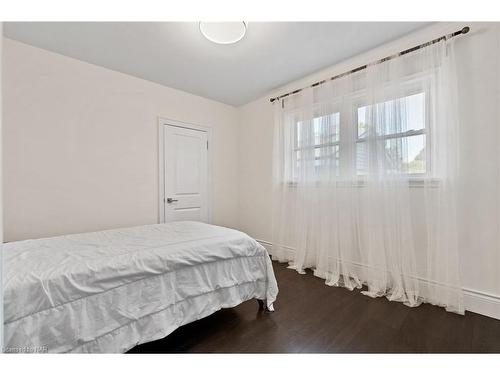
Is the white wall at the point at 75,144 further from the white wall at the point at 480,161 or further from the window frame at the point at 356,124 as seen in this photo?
the white wall at the point at 480,161

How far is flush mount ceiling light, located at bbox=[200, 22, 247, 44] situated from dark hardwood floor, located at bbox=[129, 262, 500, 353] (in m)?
2.35

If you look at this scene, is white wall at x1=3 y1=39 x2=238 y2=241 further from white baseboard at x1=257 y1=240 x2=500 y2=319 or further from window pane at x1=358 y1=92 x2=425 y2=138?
white baseboard at x1=257 y1=240 x2=500 y2=319

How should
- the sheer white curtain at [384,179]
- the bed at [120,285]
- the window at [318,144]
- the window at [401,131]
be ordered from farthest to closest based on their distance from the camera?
the window at [318,144] < the window at [401,131] < the sheer white curtain at [384,179] < the bed at [120,285]

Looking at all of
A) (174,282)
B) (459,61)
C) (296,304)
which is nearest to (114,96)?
(174,282)

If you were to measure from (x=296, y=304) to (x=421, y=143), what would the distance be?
189 cm

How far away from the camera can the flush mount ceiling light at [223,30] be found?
1827 mm

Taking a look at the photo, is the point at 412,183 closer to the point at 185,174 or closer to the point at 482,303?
the point at 482,303

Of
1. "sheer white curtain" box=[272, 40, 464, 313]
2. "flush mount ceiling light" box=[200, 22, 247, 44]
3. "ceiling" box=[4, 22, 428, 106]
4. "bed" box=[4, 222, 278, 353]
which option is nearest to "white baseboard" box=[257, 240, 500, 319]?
"sheer white curtain" box=[272, 40, 464, 313]

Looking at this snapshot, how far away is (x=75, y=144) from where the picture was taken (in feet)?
8.21

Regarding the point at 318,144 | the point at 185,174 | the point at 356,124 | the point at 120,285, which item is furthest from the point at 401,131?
the point at 185,174

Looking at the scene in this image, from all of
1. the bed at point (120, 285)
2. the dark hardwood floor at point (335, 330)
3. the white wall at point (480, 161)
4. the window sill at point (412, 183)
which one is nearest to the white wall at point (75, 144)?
the bed at point (120, 285)

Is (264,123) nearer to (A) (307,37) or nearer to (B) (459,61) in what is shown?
(A) (307,37)

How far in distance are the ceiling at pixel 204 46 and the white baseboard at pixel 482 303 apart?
2.39 meters

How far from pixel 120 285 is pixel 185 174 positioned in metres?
2.28
